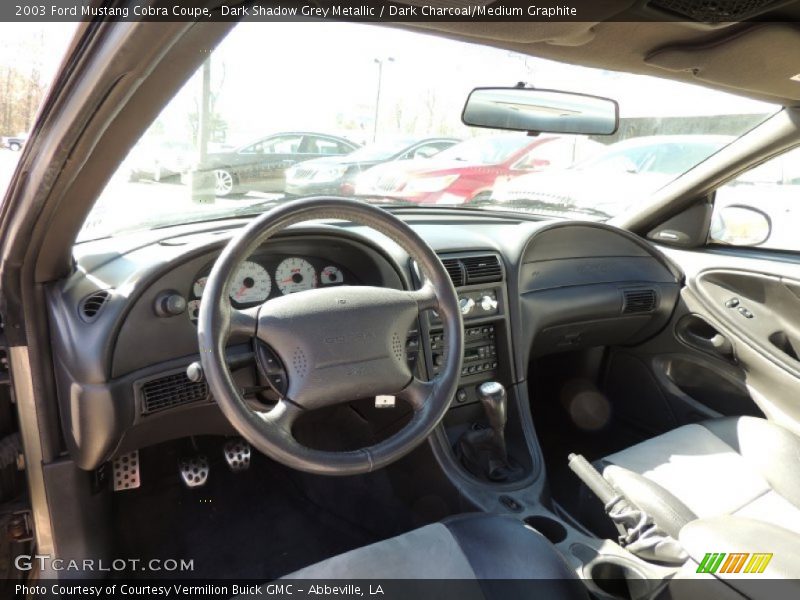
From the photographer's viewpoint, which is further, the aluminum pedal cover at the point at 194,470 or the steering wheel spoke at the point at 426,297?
the aluminum pedal cover at the point at 194,470

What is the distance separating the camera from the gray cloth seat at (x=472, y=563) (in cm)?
145

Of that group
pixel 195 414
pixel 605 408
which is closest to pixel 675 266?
pixel 605 408

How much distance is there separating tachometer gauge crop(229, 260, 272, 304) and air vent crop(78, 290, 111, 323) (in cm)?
38

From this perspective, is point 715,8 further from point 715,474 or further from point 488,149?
point 488,149

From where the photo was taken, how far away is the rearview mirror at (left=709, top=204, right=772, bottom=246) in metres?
3.04

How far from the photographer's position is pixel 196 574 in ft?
7.66

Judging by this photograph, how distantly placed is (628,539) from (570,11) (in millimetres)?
1446

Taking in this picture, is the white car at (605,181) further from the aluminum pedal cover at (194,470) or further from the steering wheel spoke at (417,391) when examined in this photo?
the aluminum pedal cover at (194,470)

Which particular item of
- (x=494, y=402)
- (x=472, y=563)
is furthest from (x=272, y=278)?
(x=472, y=563)

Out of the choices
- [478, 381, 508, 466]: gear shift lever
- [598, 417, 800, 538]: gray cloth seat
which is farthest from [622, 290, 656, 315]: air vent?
[478, 381, 508, 466]: gear shift lever

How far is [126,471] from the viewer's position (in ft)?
7.23

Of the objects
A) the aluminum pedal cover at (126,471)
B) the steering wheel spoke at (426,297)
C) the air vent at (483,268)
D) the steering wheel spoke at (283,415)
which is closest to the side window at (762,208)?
the air vent at (483,268)

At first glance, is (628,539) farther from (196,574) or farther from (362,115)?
(362,115)

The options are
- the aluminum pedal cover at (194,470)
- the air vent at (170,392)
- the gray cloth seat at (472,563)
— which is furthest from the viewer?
the aluminum pedal cover at (194,470)
